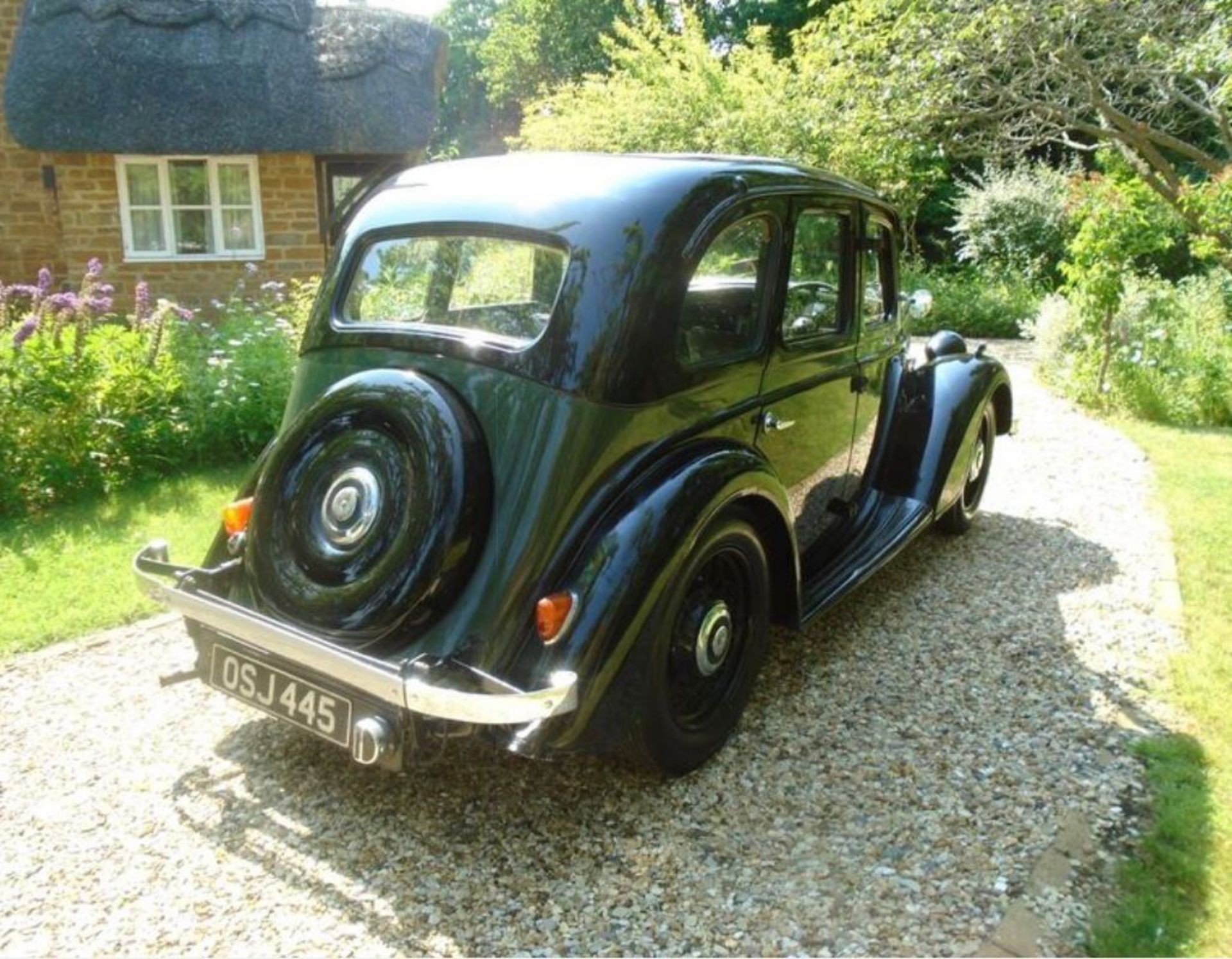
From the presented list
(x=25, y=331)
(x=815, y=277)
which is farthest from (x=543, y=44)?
(x=815, y=277)

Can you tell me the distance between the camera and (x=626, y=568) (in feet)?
8.60

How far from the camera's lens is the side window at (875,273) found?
418cm

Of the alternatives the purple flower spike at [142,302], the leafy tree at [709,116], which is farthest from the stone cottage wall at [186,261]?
the purple flower spike at [142,302]

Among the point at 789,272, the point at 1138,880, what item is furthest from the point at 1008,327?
the point at 1138,880

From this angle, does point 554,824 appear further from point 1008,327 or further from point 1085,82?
point 1008,327

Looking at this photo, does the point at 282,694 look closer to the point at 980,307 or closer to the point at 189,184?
the point at 189,184

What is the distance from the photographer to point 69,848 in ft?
8.86

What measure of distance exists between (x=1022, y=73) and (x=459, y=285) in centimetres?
810

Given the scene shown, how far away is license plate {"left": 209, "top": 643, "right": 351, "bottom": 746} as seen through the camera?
2609 mm

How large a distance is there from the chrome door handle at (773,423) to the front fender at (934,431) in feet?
3.68

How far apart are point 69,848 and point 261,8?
12225 mm

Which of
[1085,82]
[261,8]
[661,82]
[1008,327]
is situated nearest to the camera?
[1085,82]

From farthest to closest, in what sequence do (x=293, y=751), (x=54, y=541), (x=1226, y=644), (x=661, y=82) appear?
(x=661, y=82) < (x=54, y=541) < (x=1226, y=644) < (x=293, y=751)

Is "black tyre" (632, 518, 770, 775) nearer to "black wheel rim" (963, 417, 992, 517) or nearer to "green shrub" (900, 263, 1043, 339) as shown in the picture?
"black wheel rim" (963, 417, 992, 517)
